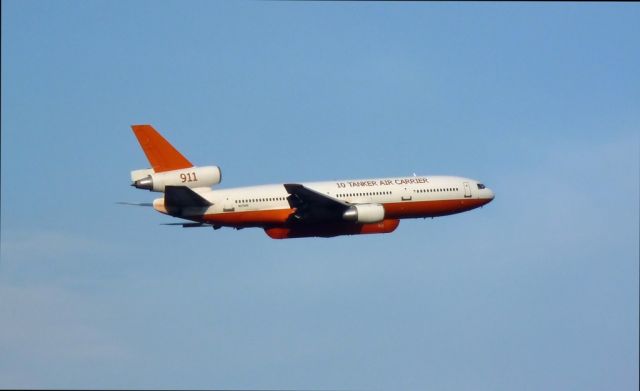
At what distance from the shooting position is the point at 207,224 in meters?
67.5

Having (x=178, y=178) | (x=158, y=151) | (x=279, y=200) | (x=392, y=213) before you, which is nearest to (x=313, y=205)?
(x=279, y=200)

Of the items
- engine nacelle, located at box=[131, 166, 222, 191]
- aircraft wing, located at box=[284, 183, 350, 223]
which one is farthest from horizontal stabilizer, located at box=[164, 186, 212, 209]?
aircraft wing, located at box=[284, 183, 350, 223]

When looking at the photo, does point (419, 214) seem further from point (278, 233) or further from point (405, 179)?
point (278, 233)

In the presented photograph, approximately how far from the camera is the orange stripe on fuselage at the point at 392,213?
6631 centimetres

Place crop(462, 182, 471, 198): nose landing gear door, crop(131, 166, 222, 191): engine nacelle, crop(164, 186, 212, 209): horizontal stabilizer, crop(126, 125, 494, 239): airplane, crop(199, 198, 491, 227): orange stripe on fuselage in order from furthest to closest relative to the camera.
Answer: crop(462, 182, 471, 198): nose landing gear door < crop(199, 198, 491, 227): orange stripe on fuselage < crop(126, 125, 494, 239): airplane < crop(131, 166, 222, 191): engine nacelle < crop(164, 186, 212, 209): horizontal stabilizer

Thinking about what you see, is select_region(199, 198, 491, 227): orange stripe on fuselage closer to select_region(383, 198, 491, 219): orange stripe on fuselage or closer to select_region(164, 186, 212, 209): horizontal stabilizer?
select_region(383, 198, 491, 219): orange stripe on fuselage

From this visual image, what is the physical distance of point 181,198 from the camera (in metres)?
64.0

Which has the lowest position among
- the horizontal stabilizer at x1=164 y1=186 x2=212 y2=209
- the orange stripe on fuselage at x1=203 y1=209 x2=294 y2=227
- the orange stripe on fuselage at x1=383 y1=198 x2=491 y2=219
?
the orange stripe on fuselage at x1=203 y1=209 x2=294 y2=227

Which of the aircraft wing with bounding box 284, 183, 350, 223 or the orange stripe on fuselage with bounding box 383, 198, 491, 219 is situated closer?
the aircraft wing with bounding box 284, 183, 350, 223

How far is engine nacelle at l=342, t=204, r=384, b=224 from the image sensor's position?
6638 cm

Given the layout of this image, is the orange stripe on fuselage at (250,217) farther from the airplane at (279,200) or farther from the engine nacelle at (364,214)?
the engine nacelle at (364,214)

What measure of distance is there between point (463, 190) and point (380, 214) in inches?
351

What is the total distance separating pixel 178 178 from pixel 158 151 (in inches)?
95.6

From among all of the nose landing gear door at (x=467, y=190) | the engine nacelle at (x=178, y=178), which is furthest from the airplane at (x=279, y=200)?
the nose landing gear door at (x=467, y=190)
